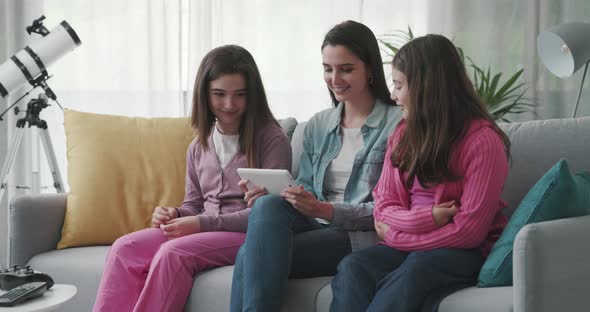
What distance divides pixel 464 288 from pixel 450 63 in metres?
0.57

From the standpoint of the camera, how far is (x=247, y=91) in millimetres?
2469

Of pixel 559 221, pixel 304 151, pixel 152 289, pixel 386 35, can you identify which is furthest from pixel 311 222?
pixel 386 35

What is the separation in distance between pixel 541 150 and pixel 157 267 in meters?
1.08

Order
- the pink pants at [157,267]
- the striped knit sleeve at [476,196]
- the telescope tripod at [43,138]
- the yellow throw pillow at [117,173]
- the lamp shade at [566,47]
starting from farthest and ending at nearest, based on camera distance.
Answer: the telescope tripod at [43,138], the yellow throw pillow at [117,173], the lamp shade at [566,47], the pink pants at [157,267], the striped knit sleeve at [476,196]

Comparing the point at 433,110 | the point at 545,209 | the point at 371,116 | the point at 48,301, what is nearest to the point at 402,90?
the point at 433,110

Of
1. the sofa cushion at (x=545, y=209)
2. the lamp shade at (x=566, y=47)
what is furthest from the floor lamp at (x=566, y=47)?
the sofa cushion at (x=545, y=209)

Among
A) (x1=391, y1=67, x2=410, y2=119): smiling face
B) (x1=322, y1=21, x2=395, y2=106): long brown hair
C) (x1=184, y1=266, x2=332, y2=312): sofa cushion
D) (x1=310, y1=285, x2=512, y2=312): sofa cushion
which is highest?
(x1=322, y1=21, x2=395, y2=106): long brown hair

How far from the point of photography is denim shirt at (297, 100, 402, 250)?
2.17m

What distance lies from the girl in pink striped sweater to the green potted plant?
3.71 ft

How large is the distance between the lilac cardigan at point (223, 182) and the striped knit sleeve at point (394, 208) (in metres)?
0.39

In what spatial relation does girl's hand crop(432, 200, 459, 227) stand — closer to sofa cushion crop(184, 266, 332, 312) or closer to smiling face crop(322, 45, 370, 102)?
sofa cushion crop(184, 266, 332, 312)

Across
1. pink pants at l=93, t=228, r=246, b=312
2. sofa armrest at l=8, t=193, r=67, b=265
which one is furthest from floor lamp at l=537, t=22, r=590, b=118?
sofa armrest at l=8, t=193, r=67, b=265

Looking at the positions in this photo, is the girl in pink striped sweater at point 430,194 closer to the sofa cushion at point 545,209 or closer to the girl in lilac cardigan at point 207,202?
the sofa cushion at point 545,209

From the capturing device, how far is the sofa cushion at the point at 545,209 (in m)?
1.79
